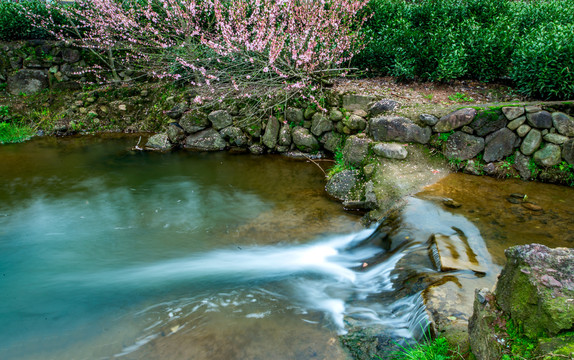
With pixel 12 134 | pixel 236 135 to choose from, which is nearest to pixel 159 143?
pixel 236 135

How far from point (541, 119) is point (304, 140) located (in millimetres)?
4203

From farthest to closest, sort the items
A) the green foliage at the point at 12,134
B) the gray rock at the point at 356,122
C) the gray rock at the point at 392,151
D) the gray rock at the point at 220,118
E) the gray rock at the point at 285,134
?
the green foliage at the point at 12,134, the gray rock at the point at 220,118, the gray rock at the point at 285,134, the gray rock at the point at 356,122, the gray rock at the point at 392,151

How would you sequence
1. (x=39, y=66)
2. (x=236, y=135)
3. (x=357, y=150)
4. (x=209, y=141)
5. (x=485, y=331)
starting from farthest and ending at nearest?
(x=39, y=66) → (x=209, y=141) → (x=236, y=135) → (x=357, y=150) → (x=485, y=331)

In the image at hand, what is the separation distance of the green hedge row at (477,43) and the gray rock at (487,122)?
878 millimetres

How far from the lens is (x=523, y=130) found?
5.25 m

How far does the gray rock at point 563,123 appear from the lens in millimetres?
4974

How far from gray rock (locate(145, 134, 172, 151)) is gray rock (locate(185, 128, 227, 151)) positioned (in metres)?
0.64

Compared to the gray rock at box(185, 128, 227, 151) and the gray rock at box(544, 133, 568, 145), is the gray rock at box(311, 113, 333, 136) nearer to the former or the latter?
the gray rock at box(185, 128, 227, 151)

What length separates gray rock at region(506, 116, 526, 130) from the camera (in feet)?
17.2

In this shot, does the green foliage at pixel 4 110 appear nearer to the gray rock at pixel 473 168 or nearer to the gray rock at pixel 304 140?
the gray rock at pixel 304 140

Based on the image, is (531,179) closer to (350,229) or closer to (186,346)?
(350,229)

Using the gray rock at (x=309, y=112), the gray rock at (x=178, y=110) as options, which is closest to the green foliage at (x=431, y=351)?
the gray rock at (x=309, y=112)

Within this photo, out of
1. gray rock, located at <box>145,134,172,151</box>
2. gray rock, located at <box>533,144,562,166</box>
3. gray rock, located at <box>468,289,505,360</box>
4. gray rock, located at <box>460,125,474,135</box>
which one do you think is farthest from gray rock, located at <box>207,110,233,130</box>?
gray rock, located at <box>468,289,505,360</box>

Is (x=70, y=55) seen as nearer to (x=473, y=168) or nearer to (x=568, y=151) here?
(x=473, y=168)
